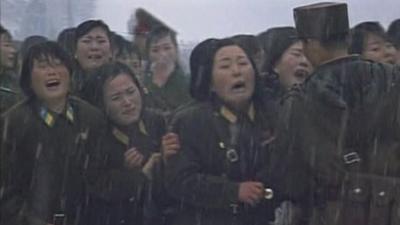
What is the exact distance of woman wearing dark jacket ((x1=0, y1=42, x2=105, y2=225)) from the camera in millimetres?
4070

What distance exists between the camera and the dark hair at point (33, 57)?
13.4 ft

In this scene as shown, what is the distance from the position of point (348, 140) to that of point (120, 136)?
2.86ft

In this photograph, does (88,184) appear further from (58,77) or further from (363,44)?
(363,44)

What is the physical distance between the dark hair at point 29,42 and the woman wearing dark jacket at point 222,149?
0.60 meters

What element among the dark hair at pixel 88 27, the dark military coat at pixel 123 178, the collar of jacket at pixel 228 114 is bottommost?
the dark military coat at pixel 123 178

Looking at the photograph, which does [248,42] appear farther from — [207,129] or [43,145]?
[43,145]

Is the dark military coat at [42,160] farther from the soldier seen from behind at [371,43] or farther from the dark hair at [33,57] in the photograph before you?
the soldier seen from behind at [371,43]

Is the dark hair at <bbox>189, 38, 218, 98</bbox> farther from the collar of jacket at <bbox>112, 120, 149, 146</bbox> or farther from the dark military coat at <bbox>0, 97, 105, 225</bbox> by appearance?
the dark military coat at <bbox>0, 97, 105, 225</bbox>

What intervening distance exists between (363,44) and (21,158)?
4.85 ft

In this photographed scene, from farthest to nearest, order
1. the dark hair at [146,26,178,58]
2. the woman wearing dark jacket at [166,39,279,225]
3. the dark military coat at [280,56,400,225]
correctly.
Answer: the dark hair at [146,26,178,58]
the woman wearing dark jacket at [166,39,279,225]
the dark military coat at [280,56,400,225]

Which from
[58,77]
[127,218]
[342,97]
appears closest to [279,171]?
[342,97]

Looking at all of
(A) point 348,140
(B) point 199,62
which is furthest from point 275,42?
(A) point 348,140

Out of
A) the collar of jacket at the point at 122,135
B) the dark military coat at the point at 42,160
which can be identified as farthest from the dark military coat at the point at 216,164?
the dark military coat at the point at 42,160

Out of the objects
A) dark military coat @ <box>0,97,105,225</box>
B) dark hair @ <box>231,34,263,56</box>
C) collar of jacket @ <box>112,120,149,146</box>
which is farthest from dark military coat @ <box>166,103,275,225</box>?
dark military coat @ <box>0,97,105,225</box>
